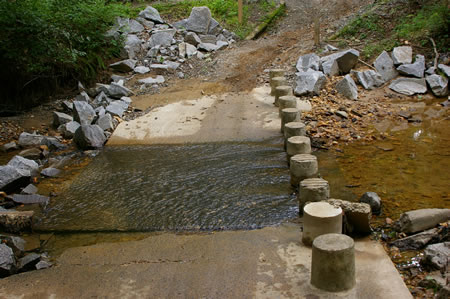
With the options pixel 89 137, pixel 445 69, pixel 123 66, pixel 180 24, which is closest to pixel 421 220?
pixel 89 137

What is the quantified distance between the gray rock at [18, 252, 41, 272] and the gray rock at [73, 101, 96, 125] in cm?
499

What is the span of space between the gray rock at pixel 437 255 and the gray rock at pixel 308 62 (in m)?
7.45

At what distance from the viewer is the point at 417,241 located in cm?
502

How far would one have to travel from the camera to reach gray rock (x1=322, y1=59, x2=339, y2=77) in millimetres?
11227

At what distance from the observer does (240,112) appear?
1001cm

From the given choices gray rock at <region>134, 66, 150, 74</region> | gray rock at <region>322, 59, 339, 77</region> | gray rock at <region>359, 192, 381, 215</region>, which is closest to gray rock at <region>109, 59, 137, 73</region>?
gray rock at <region>134, 66, 150, 74</region>

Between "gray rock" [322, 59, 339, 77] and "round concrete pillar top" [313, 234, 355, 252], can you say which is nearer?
"round concrete pillar top" [313, 234, 355, 252]

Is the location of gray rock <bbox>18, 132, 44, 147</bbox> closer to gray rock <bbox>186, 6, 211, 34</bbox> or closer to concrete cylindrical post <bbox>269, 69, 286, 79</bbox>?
concrete cylindrical post <bbox>269, 69, 286, 79</bbox>

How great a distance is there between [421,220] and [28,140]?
7382 millimetres

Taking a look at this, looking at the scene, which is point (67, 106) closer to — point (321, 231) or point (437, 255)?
point (321, 231)

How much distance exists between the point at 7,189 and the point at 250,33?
10.8 meters

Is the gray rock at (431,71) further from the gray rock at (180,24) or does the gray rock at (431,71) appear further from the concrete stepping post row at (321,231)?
the gray rock at (180,24)

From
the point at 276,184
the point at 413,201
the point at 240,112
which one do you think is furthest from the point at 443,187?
the point at 240,112

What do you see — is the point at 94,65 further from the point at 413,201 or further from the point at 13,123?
the point at 413,201
